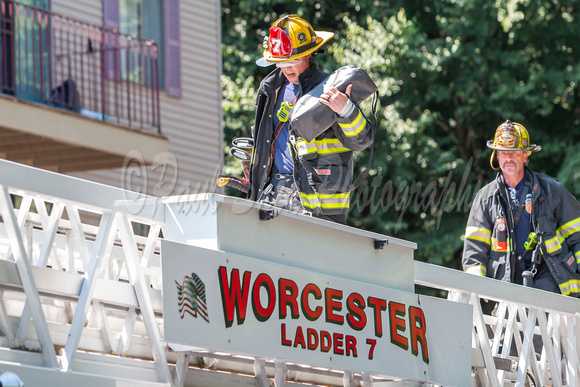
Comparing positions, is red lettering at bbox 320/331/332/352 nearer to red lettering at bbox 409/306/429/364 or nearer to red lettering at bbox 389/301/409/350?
red lettering at bbox 389/301/409/350

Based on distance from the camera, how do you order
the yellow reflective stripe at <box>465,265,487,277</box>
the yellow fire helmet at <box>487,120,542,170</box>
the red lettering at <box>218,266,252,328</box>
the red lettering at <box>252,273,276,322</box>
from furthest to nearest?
1. the yellow fire helmet at <box>487,120,542,170</box>
2. the yellow reflective stripe at <box>465,265,487,277</box>
3. the red lettering at <box>252,273,276,322</box>
4. the red lettering at <box>218,266,252,328</box>

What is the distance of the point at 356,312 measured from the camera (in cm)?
481

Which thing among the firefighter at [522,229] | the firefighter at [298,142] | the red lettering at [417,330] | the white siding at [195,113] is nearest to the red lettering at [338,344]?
the red lettering at [417,330]

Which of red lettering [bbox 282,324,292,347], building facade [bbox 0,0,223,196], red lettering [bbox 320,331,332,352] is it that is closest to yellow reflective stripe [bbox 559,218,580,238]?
red lettering [bbox 320,331,332,352]

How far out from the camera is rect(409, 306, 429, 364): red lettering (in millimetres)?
5109

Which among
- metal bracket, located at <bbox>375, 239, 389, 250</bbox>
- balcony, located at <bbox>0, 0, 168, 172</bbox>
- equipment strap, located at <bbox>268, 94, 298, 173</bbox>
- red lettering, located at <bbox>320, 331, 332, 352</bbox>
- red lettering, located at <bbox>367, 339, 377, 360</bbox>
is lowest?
red lettering, located at <bbox>320, 331, 332, 352</bbox>

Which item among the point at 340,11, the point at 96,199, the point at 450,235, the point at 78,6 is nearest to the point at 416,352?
the point at 96,199

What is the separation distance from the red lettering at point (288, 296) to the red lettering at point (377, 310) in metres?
0.51

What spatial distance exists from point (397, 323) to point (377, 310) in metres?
0.16

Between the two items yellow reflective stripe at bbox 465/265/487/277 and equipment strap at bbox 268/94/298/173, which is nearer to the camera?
equipment strap at bbox 268/94/298/173

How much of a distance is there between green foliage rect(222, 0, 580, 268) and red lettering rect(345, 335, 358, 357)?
9.63 m

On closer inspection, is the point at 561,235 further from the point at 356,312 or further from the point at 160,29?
the point at 160,29

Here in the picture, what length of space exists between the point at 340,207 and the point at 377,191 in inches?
475

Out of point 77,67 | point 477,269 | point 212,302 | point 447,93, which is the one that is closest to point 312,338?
point 212,302
